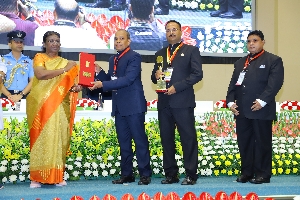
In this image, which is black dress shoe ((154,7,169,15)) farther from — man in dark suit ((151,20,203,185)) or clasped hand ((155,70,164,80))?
clasped hand ((155,70,164,80))

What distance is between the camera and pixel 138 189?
4.58 m

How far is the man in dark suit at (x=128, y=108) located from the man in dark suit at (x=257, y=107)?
952 millimetres

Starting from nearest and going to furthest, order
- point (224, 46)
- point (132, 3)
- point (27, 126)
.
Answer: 1. point (27, 126)
2. point (132, 3)
3. point (224, 46)

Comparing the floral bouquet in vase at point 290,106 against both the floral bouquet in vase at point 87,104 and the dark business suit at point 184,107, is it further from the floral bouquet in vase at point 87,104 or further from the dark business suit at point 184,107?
the floral bouquet in vase at point 87,104

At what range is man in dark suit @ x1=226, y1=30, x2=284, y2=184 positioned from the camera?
16.3 feet

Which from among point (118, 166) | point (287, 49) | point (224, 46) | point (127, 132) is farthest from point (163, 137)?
point (287, 49)

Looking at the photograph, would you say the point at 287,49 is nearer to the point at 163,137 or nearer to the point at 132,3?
the point at 132,3

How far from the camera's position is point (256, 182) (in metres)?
4.96

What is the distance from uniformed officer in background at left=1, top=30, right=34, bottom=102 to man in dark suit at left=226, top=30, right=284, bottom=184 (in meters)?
2.57

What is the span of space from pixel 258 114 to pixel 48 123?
1.99 m

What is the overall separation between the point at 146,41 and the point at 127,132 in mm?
3745

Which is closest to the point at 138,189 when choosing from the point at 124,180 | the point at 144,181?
the point at 144,181

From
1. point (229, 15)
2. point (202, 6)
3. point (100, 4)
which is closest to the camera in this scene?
point (100, 4)

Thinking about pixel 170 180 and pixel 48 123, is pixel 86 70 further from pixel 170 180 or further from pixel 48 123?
pixel 170 180
